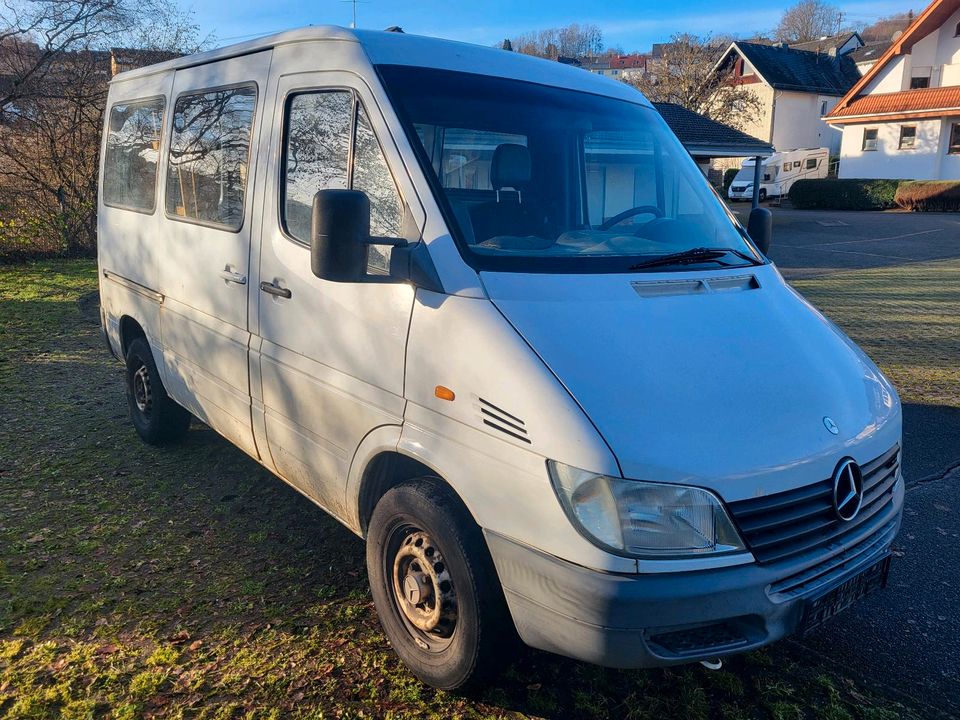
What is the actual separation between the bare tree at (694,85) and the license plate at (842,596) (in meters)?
43.6

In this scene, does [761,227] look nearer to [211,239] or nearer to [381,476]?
[381,476]

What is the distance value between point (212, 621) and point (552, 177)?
8.31 feet

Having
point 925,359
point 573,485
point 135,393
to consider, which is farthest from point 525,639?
point 925,359

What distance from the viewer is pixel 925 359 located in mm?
8609

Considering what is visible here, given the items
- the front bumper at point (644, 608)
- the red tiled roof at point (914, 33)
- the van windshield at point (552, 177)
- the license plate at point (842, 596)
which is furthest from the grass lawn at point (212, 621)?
the red tiled roof at point (914, 33)

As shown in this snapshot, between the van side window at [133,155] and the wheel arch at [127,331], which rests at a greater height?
the van side window at [133,155]

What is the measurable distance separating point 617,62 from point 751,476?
422 ft

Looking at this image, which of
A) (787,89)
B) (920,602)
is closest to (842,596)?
(920,602)

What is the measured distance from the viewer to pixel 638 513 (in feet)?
8.04

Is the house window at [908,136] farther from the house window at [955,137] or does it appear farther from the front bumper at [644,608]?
the front bumper at [644,608]

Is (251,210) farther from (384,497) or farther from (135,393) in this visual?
(135,393)

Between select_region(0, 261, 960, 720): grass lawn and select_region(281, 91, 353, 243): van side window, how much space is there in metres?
1.73

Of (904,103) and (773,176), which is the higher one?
(904,103)

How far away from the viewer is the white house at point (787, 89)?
51.5 metres
